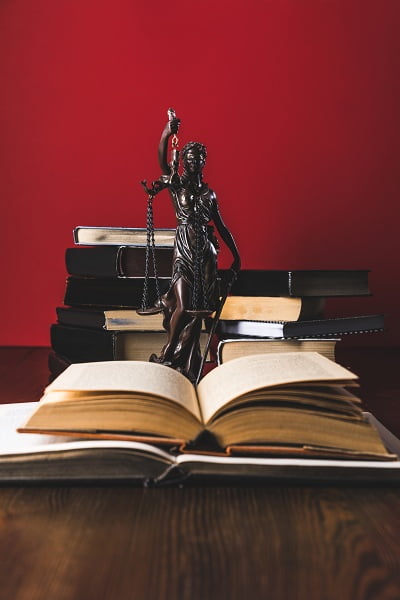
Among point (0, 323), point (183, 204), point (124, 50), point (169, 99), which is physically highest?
point (124, 50)

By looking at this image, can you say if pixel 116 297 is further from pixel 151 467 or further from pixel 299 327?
pixel 151 467

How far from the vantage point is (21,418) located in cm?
88

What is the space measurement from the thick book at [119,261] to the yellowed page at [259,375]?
27.5 inches

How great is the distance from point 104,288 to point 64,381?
0.88 m

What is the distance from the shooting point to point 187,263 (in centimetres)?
130

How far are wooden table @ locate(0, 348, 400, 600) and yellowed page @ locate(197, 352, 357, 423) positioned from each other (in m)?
0.11

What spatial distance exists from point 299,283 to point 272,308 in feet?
0.28

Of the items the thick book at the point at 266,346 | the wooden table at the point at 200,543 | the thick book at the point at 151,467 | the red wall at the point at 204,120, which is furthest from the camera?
the red wall at the point at 204,120

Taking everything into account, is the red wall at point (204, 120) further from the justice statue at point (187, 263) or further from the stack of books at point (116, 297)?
the justice statue at point (187, 263)

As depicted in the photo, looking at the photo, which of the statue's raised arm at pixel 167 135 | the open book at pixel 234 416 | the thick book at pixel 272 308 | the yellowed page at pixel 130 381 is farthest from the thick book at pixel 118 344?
the open book at pixel 234 416

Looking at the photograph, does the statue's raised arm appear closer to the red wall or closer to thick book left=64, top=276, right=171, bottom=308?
thick book left=64, top=276, right=171, bottom=308

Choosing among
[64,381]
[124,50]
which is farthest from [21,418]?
[124,50]

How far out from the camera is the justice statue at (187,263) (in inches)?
50.2

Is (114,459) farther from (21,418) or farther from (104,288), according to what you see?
(104,288)
